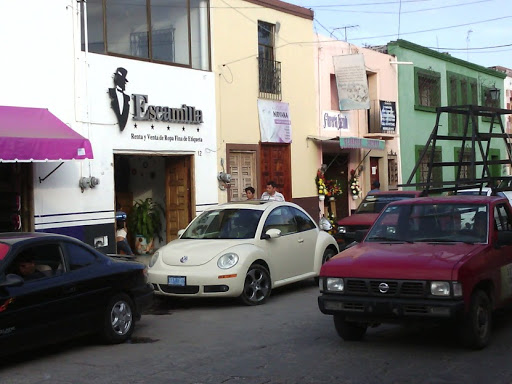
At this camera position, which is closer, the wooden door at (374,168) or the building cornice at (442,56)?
the wooden door at (374,168)

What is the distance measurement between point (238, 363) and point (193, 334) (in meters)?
1.81

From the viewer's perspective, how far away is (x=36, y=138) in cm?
1204

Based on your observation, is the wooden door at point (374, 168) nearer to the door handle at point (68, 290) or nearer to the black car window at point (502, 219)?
the black car window at point (502, 219)

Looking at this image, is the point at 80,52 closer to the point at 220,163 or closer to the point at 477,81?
the point at 220,163

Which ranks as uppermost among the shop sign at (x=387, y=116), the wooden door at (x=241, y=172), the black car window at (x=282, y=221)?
the shop sign at (x=387, y=116)

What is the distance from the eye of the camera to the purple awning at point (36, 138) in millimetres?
11584

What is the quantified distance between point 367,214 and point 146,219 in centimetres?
535

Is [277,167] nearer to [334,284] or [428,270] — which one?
[334,284]

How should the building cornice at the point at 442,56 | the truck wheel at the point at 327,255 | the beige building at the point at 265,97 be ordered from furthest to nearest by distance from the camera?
the building cornice at the point at 442,56, the beige building at the point at 265,97, the truck wheel at the point at 327,255

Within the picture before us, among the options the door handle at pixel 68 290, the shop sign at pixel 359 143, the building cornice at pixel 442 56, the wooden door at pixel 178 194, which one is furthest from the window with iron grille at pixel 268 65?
the door handle at pixel 68 290

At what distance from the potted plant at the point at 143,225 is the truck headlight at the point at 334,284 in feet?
33.9

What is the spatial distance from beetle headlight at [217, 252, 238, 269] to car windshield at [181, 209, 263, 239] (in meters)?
0.69

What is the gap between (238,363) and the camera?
736cm

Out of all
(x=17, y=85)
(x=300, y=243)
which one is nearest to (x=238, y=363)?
(x=300, y=243)
